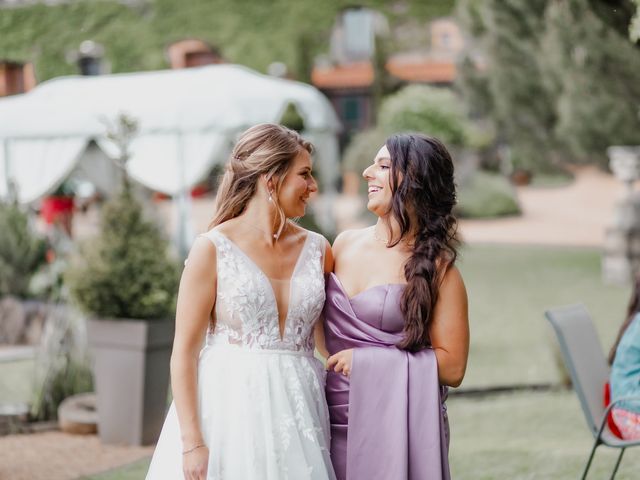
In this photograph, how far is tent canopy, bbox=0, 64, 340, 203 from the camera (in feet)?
45.7

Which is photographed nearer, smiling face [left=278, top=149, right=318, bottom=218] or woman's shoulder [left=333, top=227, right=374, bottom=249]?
smiling face [left=278, top=149, right=318, bottom=218]

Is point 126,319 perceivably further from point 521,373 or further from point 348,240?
point 521,373

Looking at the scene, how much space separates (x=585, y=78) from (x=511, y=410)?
7.38 meters

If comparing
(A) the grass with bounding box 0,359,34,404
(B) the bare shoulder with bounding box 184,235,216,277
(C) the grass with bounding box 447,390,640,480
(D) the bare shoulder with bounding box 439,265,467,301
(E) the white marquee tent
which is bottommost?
(A) the grass with bounding box 0,359,34,404

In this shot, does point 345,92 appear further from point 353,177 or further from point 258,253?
point 258,253

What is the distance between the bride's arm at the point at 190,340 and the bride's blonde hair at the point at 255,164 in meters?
0.21

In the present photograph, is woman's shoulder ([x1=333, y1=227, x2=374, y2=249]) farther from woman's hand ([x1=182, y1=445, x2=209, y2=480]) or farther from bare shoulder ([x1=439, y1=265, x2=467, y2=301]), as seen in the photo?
woman's hand ([x1=182, y1=445, x2=209, y2=480])

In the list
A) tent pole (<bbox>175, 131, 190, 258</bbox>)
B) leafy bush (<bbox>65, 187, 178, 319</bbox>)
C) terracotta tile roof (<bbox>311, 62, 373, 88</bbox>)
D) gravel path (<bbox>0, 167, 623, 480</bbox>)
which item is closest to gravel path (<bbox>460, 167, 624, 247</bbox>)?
gravel path (<bbox>0, 167, 623, 480</bbox>)

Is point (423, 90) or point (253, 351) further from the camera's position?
point (423, 90)

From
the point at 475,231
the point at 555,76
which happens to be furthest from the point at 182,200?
the point at 475,231

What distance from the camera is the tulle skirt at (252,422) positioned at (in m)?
2.80

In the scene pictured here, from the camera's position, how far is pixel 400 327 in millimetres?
2961

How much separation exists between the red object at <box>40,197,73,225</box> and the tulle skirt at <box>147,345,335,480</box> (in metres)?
13.8

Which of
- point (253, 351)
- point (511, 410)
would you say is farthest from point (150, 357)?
point (253, 351)
